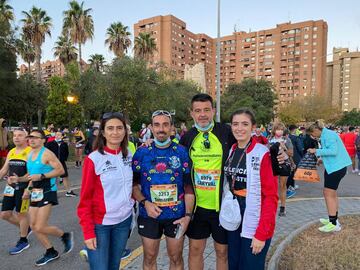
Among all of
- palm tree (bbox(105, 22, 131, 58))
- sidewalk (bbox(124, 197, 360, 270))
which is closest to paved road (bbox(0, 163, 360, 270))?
sidewalk (bbox(124, 197, 360, 270))

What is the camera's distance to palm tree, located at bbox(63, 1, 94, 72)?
115ft

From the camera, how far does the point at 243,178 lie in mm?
2646

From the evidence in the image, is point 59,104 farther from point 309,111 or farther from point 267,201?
point 309,111

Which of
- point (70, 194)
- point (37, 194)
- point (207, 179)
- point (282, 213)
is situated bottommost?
point (70, 194)

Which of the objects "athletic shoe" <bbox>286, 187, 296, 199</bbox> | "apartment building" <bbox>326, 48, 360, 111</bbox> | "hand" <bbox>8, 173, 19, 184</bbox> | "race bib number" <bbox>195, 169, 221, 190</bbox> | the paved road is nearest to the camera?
"race bib number" <bbox>195, 169, 221, 190</bbox>

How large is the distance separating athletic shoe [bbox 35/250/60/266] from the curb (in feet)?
9.51

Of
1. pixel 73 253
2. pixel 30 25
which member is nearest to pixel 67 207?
pixel 73 253

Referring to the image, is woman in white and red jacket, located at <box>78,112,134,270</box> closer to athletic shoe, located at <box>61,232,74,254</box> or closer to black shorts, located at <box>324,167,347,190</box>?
athletic shoe, located at <box>61,232,74,254</box>

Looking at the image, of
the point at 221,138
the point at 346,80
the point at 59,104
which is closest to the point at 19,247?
the point at 221,138

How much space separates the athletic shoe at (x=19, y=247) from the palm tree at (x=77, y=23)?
34.5 meters

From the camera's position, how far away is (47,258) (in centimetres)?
418

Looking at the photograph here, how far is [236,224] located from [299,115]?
5438cm

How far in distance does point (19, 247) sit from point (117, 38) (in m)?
40.5

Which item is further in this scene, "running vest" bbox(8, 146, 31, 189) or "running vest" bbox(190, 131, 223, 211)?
"running vest" bbox(8, 146, 31, 189)
